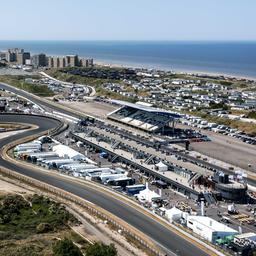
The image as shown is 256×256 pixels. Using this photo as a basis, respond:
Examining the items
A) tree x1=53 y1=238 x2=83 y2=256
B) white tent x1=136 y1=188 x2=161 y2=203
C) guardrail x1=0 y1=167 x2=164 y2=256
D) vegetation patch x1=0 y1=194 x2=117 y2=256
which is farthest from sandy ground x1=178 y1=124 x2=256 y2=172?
tree x1=53 y1=238 x2=83 y2=256

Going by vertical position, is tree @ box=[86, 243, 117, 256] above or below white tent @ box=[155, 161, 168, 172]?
above

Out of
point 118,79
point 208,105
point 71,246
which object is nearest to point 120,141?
point 71,246

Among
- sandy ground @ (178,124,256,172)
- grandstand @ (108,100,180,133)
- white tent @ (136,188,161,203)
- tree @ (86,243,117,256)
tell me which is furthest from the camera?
grandstand @ (108,100,180,133)

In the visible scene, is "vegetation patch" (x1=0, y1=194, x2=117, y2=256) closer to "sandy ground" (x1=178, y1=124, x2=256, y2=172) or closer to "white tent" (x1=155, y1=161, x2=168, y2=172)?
"white tent" (x1=155, y1=161, x2=168, y2=172)

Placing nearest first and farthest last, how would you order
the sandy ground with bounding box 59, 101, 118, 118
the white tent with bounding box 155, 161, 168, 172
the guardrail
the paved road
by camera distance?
the paved road
the guardrail
the white tent with bounding box 155, 161, 168, 172
the sandy ground with bounding box 59, 101, 118, 118

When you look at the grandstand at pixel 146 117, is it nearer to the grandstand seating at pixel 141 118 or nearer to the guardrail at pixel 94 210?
the grandstand seating at pixel 141 118

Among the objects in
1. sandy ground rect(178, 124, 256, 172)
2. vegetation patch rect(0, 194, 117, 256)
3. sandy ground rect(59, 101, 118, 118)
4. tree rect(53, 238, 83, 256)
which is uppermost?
tree rect(53, 238, 83, 256)
